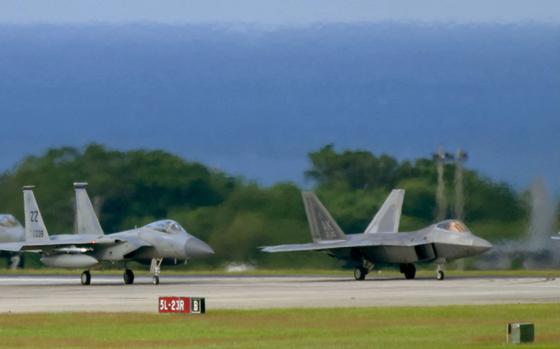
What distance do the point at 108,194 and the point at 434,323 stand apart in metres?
37.4

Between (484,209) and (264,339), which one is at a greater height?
(484,209)

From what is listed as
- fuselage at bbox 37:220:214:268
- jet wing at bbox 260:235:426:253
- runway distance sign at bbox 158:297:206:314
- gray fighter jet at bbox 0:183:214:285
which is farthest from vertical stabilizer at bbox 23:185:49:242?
runway distance sign at bbox 158:297:206:314

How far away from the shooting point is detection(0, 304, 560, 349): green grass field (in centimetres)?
2045

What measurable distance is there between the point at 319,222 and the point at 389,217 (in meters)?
2.62

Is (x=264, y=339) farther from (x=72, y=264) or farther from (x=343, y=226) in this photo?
(x=343, y=226)

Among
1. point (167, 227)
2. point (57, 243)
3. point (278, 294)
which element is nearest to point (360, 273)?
point (167, 227)

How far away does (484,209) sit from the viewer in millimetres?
50906

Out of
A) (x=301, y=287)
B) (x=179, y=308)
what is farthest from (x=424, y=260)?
(x=179, y=308)

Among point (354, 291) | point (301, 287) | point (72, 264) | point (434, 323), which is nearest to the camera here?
point (434, 323)

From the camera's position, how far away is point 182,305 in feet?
87.5

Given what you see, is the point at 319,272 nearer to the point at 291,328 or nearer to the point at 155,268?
the point at 155,268

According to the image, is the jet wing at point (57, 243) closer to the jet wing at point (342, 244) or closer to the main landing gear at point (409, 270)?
the jet wing at point (342, 244)

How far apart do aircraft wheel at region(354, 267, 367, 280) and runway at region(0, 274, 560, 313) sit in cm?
242

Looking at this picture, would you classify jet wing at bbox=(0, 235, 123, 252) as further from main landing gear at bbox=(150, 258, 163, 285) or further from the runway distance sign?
the runway distance sign
